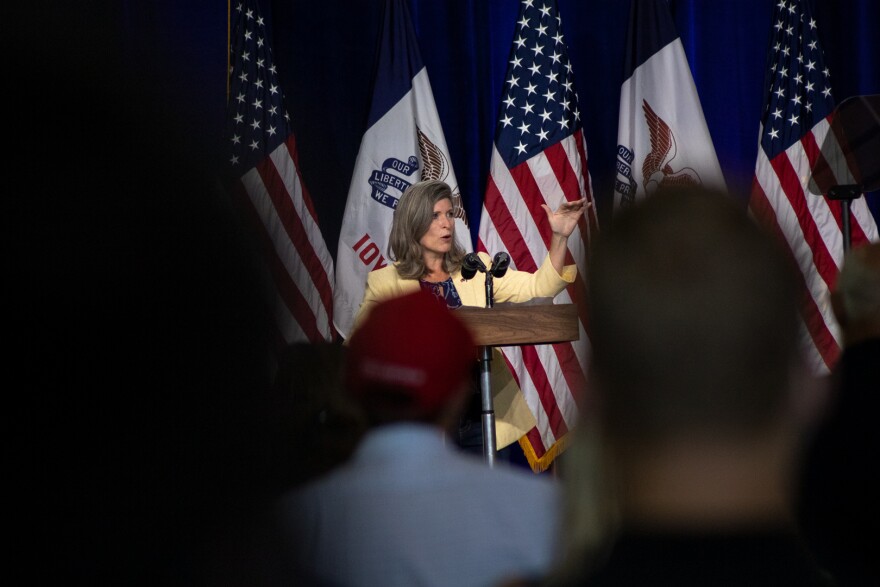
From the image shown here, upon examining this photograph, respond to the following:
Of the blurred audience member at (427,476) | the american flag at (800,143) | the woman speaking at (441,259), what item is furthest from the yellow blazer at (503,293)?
the blurred audience member at (427,476)

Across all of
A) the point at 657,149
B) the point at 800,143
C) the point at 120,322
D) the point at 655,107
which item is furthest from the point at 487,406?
the point at 120,322

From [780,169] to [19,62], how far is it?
544cm

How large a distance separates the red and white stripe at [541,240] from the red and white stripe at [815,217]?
1.00 metres

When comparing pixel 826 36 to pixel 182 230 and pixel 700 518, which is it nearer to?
pixel 700 518

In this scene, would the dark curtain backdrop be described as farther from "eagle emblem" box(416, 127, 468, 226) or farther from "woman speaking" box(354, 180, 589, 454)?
"woman speaking" box(354, 180, 589, 454)

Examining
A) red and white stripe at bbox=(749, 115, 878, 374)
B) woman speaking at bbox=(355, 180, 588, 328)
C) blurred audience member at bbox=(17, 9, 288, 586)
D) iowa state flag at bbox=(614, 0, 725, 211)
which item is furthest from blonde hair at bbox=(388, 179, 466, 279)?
blurred audience member at bbox=(17, 9, 288, 586)

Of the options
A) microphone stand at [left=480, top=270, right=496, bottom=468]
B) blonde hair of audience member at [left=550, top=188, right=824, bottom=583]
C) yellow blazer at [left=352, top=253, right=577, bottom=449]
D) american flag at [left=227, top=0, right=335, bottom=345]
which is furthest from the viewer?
american flag at [left=227, top=0, right=335, bottom=345]

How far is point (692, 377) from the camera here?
0.65 metres

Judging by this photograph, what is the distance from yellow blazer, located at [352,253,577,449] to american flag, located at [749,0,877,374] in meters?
1.79

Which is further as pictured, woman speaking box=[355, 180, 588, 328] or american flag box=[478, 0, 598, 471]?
american flag box=[478, 0, 598, 471]

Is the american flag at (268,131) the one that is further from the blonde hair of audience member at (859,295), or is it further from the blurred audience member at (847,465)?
the blurred audience member at (847,465)

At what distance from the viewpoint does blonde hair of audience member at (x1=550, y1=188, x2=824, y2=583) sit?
2.08ft

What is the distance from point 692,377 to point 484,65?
5.22 metres

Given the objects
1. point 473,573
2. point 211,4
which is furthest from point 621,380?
point 211,4
